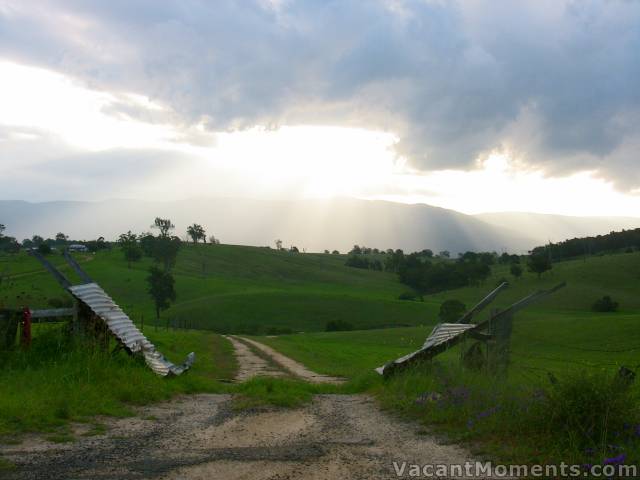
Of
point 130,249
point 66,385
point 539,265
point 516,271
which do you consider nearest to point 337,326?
point 539,265

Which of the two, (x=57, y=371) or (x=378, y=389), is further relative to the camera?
(x=378, y=389)

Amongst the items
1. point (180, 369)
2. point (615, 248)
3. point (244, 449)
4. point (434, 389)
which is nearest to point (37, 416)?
point (244, 449)

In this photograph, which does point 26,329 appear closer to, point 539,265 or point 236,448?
point 236,448

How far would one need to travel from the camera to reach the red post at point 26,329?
1331 centimetres

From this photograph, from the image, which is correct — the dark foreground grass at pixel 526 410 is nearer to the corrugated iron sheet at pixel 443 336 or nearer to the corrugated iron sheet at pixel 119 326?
the corrugated iron sheet at pixel 443 336

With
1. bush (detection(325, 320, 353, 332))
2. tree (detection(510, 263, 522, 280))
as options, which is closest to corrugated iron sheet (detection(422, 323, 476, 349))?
bush (detection(325, 320, 353, 332))

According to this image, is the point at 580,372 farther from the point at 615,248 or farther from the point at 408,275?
the point at 615,248

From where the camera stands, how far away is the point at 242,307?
296 feet

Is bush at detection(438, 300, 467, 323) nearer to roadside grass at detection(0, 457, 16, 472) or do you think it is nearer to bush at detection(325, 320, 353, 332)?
bush at detection(325, 320, 353, 332)

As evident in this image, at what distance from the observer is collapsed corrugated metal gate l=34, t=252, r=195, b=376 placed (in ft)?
45.6

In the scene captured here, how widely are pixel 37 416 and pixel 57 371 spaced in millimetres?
2596

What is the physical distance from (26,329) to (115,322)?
1.85m

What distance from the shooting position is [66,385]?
11.4 metres

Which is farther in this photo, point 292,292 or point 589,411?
point 292,292
